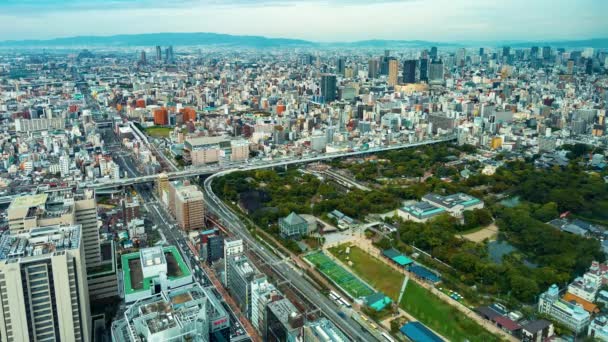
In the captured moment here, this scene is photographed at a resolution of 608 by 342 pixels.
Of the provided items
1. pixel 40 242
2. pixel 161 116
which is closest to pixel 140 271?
pixel 40 242

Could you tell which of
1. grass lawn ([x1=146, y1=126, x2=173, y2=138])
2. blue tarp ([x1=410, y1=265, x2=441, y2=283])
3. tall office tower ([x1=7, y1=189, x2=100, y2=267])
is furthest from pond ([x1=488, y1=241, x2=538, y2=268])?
grass lawn ([x1=146, y1=126, x2=173, y2=138])

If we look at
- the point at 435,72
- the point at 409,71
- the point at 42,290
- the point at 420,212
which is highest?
the point at 409,71

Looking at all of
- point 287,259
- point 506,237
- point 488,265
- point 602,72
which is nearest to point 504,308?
point 488,265

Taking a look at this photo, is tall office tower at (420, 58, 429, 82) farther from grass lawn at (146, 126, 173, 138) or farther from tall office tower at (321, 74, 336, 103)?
grass lawn at (146, 126, 173, 138)

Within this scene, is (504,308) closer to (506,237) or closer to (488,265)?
(488,265)

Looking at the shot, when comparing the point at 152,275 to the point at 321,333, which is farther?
the point at 152,275

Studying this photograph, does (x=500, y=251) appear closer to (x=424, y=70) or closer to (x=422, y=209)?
(x=422, y=209)

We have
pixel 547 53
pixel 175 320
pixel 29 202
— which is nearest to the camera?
pixel 175 320

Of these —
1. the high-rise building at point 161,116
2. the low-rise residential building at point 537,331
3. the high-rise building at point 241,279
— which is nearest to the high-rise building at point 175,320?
the high-rise building at point 241,279
